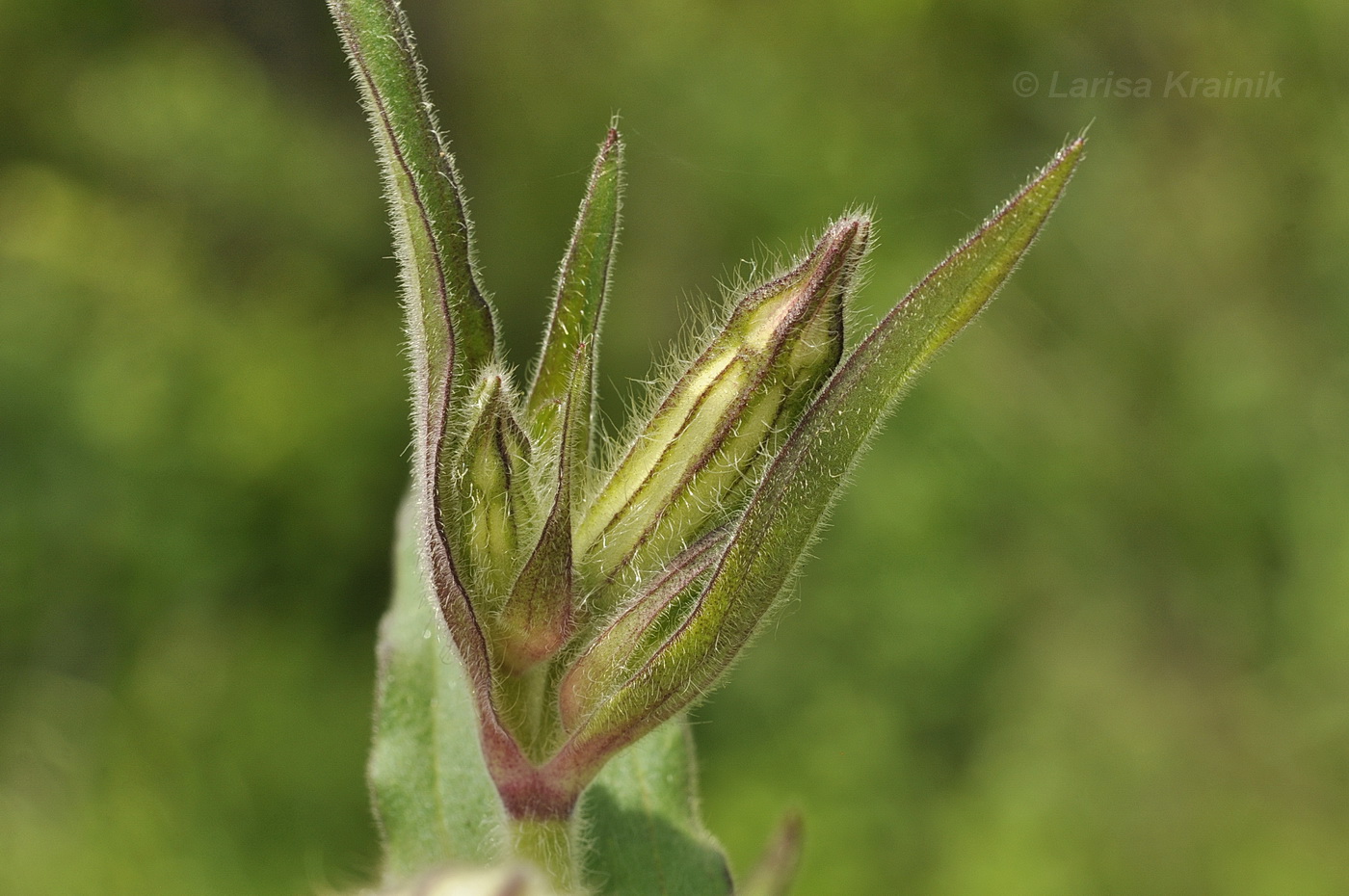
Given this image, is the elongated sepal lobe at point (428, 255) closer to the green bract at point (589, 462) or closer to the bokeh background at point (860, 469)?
the green bract at point (589, 462)

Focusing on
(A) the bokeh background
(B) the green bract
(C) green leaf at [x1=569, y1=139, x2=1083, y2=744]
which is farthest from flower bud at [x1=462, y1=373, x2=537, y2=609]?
(A) the bokeh background

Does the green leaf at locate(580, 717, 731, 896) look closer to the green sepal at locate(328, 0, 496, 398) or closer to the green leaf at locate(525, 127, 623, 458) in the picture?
the green leaf at locate(525, 127, 623, 458)

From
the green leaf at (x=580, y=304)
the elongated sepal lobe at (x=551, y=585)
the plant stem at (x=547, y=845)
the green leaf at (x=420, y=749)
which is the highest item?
the green leaf at (x=580, y=304)

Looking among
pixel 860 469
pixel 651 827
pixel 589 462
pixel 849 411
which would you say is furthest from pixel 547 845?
pixel 860 469

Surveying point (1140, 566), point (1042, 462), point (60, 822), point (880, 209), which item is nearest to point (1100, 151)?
point (880, 209)

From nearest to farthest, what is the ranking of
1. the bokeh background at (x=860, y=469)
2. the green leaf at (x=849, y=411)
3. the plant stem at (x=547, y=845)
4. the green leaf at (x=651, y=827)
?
the green leaf at (x=849, y=411) → the plant stem at (x=547, y=845) → the green leaf at (x=651, y=827) → the bokeh background at (x=860, y=469)

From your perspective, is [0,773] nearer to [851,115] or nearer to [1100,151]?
[851,115]

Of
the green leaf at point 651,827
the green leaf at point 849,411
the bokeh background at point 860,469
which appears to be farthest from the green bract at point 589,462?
the bokeh background at point 860,469

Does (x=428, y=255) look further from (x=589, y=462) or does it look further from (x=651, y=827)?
(x=651, y=827)
